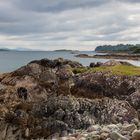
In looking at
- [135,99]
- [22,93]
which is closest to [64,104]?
[22,93]

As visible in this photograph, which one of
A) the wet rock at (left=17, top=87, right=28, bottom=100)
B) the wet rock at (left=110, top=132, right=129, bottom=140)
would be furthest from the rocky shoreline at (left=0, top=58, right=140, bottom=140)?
the wet rock at (left=110, top=132, right=129, bottom=140)

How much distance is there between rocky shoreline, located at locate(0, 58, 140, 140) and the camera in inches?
875

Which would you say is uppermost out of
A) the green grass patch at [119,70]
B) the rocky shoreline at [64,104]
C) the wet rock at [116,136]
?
the green grass patch at [119,70]

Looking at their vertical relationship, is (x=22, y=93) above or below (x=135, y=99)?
above

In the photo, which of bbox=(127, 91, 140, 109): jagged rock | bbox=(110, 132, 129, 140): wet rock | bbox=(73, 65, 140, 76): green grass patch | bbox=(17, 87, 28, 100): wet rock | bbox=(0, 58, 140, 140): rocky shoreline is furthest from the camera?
bbox=(73, 65, 140, 76): green grass patch

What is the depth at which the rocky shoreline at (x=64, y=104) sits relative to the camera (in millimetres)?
22219

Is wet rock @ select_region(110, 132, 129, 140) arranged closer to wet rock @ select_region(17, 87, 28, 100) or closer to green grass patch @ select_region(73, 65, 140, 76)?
wet rock @ select_region(17, 87, 28, 100)

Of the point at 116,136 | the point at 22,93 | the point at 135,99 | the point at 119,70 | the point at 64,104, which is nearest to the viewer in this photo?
the point at 116,136

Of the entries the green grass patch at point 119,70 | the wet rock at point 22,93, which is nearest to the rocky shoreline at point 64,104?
the wet rock at point 22,93

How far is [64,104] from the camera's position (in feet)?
75.6

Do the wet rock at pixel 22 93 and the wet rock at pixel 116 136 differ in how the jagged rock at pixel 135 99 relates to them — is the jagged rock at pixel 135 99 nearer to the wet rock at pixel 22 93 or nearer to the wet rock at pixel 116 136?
the wet rock at pixel 22 93

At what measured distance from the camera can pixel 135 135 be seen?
13656mm

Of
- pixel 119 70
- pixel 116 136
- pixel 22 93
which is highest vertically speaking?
pixel 119 70

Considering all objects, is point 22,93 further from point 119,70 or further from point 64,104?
point 119,70
